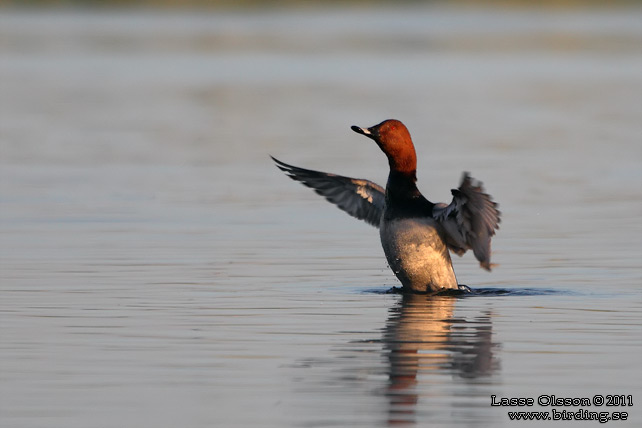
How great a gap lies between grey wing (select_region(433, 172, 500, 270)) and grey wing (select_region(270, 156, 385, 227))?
3.72 ft

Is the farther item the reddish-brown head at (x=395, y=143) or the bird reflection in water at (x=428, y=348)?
the reddish-brown head at (x=395, y=143)

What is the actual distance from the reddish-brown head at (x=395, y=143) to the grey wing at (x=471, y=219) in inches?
17.1

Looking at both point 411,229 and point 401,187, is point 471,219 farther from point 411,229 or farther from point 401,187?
point 401,187

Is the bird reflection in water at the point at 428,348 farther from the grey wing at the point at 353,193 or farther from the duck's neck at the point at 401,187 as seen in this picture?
the grey wing at the point at 353,193

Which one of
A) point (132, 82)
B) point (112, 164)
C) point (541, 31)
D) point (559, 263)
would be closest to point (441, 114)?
point (112, 164)

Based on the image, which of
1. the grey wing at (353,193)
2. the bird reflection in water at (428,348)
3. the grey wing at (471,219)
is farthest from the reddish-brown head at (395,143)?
the bird reflection in water at (428,348)

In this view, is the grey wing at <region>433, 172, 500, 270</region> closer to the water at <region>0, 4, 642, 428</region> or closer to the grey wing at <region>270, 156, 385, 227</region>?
the water at <region>0, 4, 642, 428</region>

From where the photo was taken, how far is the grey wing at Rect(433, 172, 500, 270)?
11984 mm

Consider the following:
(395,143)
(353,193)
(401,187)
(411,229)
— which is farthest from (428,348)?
(353,193)

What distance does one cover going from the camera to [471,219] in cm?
1230

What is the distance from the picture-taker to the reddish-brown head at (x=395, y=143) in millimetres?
12711

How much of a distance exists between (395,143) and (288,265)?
177cm

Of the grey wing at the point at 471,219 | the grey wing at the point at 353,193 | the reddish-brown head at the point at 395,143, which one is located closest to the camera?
the grey wing at the point at 471,219

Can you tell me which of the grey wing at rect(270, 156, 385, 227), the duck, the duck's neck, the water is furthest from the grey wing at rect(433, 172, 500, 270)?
the grey wing at rect(270, 156, 385, 227)
